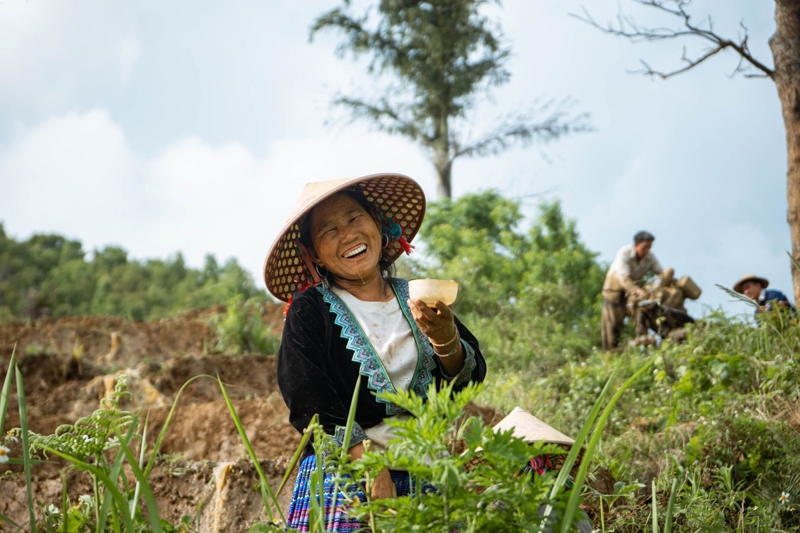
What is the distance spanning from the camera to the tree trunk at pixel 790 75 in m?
6.20

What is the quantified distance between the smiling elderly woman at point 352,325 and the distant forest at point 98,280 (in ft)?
40.5

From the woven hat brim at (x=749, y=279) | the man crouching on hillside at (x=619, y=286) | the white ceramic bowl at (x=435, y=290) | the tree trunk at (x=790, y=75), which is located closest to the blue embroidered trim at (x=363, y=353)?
the white ceramic bowl at (x=435, y=290)

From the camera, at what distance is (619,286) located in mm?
9375

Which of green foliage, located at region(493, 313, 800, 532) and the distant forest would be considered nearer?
green foliage, located at region(493, 313, 800, 532)

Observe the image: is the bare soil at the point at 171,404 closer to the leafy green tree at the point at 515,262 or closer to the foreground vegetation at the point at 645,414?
the foreground vegetation at the point at 645,414

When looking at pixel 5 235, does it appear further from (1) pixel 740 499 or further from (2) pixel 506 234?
(1) pixel 740 499

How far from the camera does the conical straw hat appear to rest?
8.75ft

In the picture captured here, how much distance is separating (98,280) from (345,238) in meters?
17.7

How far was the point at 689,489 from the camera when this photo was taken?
11.5ft

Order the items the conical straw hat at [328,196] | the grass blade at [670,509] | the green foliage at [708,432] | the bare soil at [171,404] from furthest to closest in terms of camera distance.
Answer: the bare soil at [171,404]
the green foliage at [708,432]
the conical straw hat at [328,196]
the grass blade at [670,509]

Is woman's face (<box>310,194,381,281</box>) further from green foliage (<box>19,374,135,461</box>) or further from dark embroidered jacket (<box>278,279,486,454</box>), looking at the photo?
green foliage (<box>19,374,135,461</box>)

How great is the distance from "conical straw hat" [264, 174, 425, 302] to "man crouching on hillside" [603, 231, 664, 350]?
266 inches

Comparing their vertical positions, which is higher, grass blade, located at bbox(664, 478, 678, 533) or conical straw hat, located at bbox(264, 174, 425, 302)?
conical straw hat, located at bbox(264, 174, 425, 302)

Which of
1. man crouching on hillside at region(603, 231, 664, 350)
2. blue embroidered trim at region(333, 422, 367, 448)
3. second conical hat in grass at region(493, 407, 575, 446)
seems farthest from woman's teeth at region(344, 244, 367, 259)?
man crouching on hillside at region(603, 231, 664, 350)
